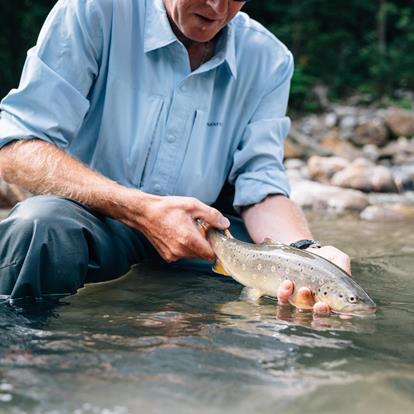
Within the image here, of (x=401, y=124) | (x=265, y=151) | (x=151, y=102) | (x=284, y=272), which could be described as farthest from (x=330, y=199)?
(x=401, y=124)

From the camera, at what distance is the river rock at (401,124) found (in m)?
13.2

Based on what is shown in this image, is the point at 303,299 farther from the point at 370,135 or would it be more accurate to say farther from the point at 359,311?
the point at 370,135

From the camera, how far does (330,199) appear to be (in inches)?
269

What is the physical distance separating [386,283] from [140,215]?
1.30 m

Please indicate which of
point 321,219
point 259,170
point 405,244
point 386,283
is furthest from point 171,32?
point 321,219

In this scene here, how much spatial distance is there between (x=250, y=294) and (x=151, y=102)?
0.97 meters

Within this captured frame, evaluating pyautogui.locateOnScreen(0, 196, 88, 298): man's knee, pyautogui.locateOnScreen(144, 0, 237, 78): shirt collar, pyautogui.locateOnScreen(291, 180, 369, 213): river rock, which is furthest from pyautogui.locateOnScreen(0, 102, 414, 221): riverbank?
pyautogui.locateOnScreen(0, 196, 88, 298): man's knee

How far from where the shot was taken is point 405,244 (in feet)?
15.3

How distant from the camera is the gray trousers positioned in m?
2.52

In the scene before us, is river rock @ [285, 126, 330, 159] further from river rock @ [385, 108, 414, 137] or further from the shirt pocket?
the shirt pocket

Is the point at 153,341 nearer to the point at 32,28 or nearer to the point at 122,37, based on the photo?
the point at 122,37

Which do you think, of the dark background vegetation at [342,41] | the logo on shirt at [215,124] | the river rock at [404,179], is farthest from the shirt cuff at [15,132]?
the dark background vegetation at [342,41]

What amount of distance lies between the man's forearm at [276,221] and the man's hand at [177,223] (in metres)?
0.51

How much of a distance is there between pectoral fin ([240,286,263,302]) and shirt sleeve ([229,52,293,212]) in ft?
1.94
